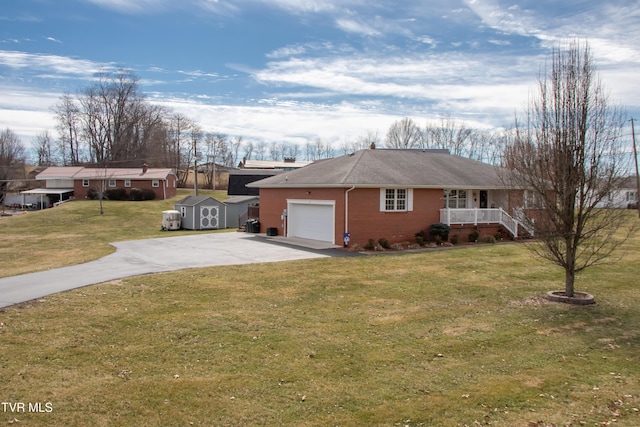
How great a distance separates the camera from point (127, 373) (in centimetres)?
685

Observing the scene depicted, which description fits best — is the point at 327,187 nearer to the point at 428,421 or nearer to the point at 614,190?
the point at 614,190

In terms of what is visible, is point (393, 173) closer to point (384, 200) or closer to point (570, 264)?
point (384, 200)

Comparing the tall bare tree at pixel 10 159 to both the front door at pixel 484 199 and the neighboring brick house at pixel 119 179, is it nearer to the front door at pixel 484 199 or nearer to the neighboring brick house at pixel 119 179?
the neighboring brick house at pixel 119 179

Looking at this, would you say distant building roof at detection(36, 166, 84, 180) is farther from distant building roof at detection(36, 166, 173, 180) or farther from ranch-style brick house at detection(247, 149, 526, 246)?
ranch-style brick house at detection(247, 149, 526, 246)

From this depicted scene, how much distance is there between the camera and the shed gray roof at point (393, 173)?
2270cm

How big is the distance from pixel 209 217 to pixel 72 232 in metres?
9.76

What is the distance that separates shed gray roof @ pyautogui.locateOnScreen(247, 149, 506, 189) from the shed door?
6.51 meters

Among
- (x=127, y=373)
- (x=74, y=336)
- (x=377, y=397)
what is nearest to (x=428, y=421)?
(x=377, y=397)

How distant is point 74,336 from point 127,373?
7.15 ft

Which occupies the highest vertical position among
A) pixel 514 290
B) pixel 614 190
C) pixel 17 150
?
pixel 17 150

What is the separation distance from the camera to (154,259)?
18031mm

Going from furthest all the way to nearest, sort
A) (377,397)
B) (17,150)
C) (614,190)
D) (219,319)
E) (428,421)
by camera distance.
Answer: (17,150) < (614,190) < (219,319) < (377,397) < (428,421)

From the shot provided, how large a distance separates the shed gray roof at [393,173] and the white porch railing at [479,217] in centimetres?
132

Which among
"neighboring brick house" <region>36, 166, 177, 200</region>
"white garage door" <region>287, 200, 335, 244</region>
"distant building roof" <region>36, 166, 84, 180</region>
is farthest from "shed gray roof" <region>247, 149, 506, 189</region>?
"distant building roof" <region>36, 166, 84, 180</region>
